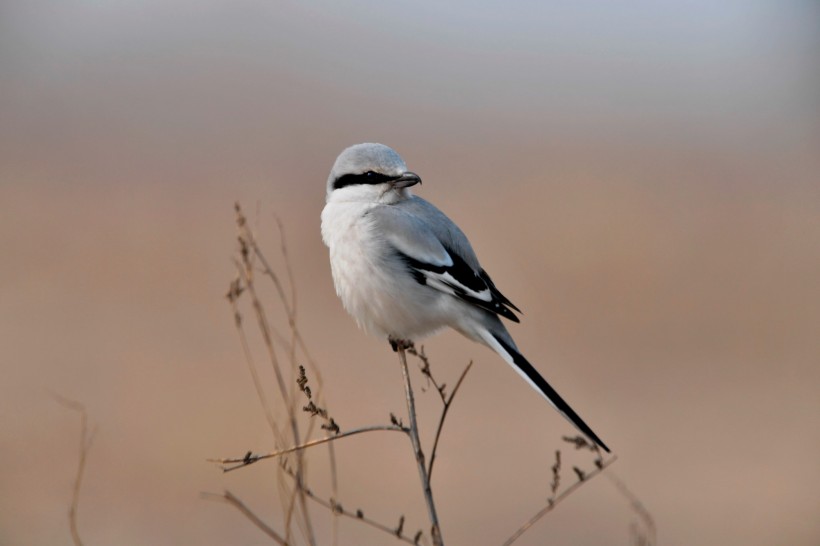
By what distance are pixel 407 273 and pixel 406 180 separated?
0.29 meters

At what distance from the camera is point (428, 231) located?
2.91 m

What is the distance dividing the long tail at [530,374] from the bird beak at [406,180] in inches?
19.8

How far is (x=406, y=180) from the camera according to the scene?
2973mm

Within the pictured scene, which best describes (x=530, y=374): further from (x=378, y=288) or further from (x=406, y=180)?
(x=406, y=180)

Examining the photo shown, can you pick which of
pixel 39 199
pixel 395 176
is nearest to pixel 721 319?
pixel 395 176

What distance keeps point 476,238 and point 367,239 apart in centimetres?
840

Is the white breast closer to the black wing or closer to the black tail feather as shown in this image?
the black wing

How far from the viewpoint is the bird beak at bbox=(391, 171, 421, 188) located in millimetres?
2947

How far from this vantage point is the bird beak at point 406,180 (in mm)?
2947

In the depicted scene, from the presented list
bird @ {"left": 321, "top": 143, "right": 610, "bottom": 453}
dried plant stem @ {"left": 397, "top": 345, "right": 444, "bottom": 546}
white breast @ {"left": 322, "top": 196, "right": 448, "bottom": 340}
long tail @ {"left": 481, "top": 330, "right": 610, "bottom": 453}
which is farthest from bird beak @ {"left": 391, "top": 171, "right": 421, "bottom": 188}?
dried plant stem @ {"left": 397, "top": 345, "right": 444, "bottom": 546}

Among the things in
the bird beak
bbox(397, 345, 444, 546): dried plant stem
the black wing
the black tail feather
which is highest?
the bird beak

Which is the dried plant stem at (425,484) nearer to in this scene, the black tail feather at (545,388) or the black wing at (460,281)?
the black tail feather at (545,388)

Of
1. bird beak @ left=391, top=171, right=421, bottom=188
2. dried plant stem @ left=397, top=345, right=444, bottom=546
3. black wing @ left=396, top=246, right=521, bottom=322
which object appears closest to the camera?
dried plant stem @ left=397, top=345, right=444, bottom=546

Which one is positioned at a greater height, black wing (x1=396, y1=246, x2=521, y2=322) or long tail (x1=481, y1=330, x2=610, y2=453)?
black wing (x1=396, y1=246, x2=521, y2=322)
